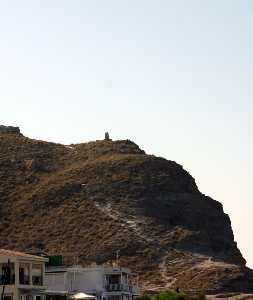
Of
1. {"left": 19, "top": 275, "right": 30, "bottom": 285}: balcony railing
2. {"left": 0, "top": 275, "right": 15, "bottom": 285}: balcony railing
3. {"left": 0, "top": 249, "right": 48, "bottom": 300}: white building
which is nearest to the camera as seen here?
{"left": 0, "top": 275, "right": 15, "bottom": 285}: balcony railing

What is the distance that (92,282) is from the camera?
104 meters

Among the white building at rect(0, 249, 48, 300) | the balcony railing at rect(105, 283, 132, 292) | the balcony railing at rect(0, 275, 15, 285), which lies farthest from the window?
the balcony railing at rect(105, 283, 132, 292)

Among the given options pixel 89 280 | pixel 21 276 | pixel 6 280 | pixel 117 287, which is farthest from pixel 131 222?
pixel 6 280

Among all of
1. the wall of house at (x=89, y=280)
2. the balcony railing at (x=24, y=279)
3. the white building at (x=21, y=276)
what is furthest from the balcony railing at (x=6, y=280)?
the wall of house at (x=89, y=280)

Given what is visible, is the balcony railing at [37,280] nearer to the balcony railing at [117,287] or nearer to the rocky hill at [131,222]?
the balcony railing at [117,287]

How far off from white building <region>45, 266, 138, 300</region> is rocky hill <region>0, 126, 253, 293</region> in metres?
42.3

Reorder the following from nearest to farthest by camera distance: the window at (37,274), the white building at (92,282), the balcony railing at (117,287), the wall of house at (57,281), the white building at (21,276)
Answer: the white building at (21,276)
the window at (37,274)
the wall of house at (57,281)
the white building at (92,282)
the balcony railing at (117,287)

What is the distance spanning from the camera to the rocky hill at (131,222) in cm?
16038

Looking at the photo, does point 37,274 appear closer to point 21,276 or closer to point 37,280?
point 37,280

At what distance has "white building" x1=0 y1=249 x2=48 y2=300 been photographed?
77.4 meters

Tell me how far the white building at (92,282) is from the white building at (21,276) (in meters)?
8.44

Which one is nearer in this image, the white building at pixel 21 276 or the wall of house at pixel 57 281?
the white building at pixel 21 276

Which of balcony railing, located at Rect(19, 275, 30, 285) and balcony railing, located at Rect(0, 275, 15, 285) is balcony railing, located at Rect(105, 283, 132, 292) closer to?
balcony railing, located at Rect(19, 275, 30, 285)

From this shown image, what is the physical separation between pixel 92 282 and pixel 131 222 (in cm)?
7407
